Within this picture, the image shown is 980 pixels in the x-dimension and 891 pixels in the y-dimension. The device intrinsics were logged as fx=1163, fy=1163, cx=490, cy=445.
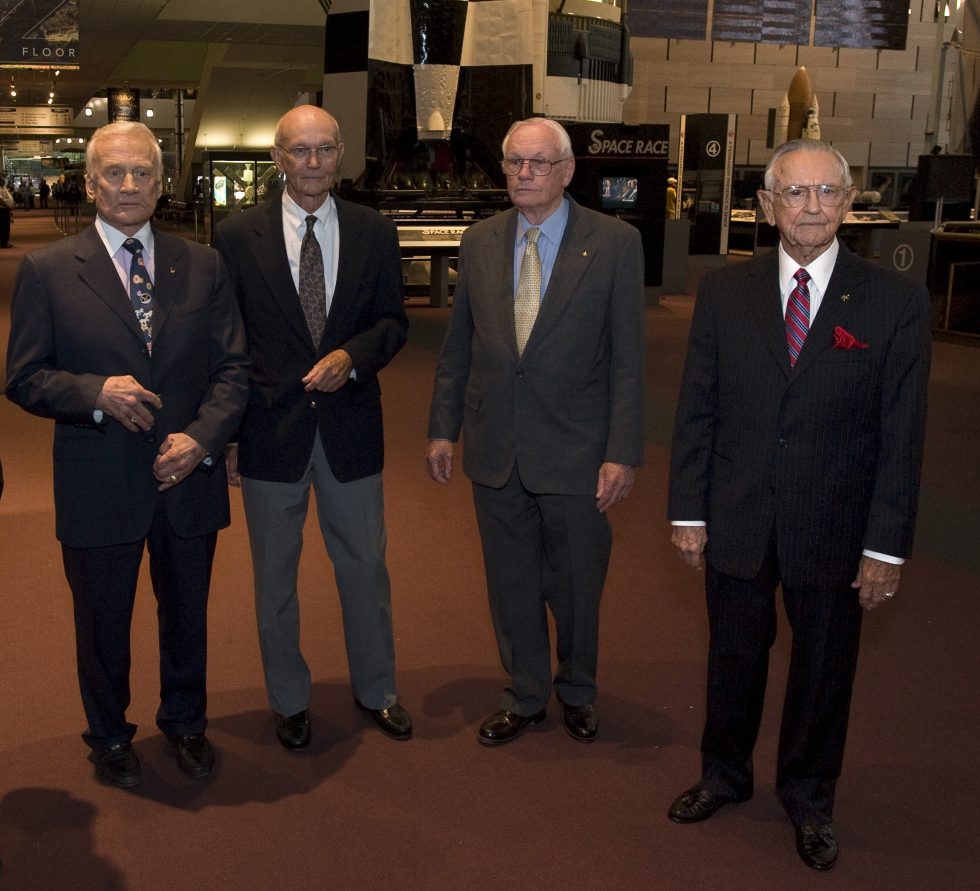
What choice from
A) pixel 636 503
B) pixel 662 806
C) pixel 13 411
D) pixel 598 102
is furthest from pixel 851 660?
pixel 598 102

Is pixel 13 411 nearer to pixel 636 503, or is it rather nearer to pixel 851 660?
pixel 636 503

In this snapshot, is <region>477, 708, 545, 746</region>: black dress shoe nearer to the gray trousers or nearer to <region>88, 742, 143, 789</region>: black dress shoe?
the gray trousers

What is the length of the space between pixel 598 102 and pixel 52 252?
42.7ft

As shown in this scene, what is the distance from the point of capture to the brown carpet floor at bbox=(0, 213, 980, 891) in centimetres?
256

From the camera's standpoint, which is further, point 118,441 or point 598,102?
point 598,102

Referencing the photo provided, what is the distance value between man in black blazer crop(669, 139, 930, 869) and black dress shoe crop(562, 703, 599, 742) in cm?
54

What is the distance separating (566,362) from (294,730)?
1227mm

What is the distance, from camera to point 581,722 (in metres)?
3.20

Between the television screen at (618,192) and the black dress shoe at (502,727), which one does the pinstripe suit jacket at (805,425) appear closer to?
the black dress shoe at (502,727)

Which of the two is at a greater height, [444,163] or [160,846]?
[444,163]

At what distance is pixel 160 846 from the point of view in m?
2.62

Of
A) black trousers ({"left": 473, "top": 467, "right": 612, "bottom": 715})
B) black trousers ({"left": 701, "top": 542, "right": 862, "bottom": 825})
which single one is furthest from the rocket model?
black trousers ({"left": 701, "top": 542, "right": 862, "bottom": 825})

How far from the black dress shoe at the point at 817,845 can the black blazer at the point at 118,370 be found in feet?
5.15

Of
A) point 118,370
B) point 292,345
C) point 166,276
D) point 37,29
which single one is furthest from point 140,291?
point 37,29
